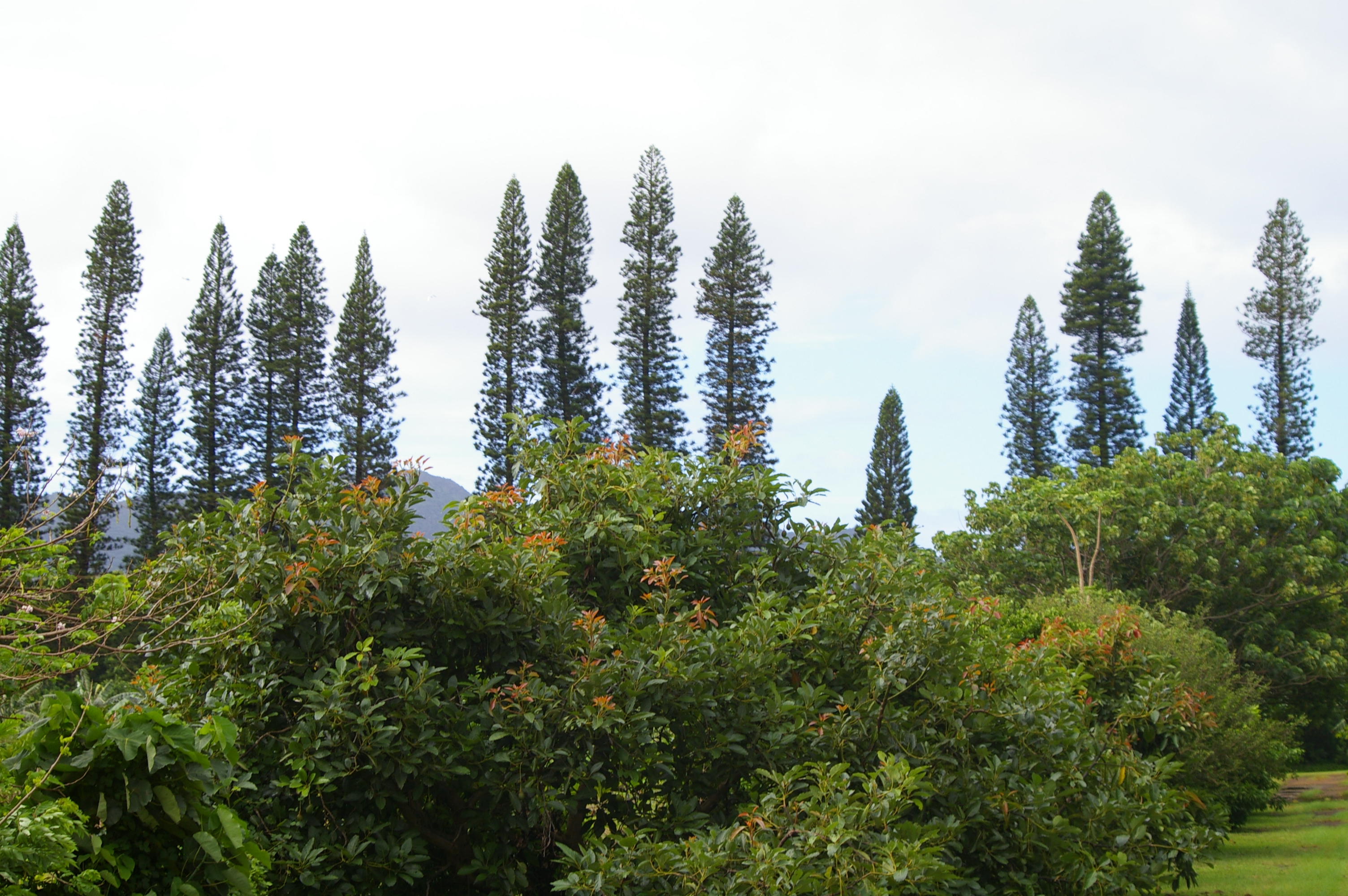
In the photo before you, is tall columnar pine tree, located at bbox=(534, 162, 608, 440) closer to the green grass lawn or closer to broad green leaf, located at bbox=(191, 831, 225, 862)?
the green grass lawn

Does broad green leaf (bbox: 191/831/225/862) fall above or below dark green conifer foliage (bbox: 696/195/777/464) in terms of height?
below

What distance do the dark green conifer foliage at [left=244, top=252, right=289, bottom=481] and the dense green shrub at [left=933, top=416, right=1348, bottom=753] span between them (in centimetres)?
2040

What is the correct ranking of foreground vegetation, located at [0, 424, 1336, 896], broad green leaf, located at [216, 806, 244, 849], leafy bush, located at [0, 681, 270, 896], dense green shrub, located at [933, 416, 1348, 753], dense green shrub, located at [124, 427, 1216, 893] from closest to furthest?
leafy bush, located at [0, 681, 270, 896], broad green leaf, located at [216, 806, 244, 849], foreground vegetation, located at [0, 424, 1336, 896], dense green shrub, located at [124, 427, 1216, 893], dense green shrub, located at [933, 416, 1348, 753]

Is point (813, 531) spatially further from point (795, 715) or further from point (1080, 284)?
point (1080, 284)

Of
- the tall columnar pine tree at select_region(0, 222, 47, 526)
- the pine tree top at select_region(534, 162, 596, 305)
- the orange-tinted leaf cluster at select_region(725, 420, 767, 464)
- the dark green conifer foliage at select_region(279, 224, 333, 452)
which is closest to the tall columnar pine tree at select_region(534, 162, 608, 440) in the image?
the pine tree top at select_region(534, 162, 596, 305)

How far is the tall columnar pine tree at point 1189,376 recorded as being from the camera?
34.8 metres

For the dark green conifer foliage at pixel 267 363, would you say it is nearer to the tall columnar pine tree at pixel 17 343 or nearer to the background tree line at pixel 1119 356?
the tall columnar pine tree at pixel 17 343

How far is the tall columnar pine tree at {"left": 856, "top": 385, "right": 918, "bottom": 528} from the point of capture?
35.3 metres

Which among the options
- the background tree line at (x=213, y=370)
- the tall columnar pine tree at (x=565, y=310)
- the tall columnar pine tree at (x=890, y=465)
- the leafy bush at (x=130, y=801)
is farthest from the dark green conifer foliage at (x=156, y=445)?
the leafy bush at (x=130, y=801)

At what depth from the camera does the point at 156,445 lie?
101 ft

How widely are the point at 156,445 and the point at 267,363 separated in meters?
4.25

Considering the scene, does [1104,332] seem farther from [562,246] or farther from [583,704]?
[583,704]

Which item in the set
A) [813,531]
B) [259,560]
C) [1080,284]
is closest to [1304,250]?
[1080,284]

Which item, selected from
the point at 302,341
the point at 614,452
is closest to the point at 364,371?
the point at 302,341
